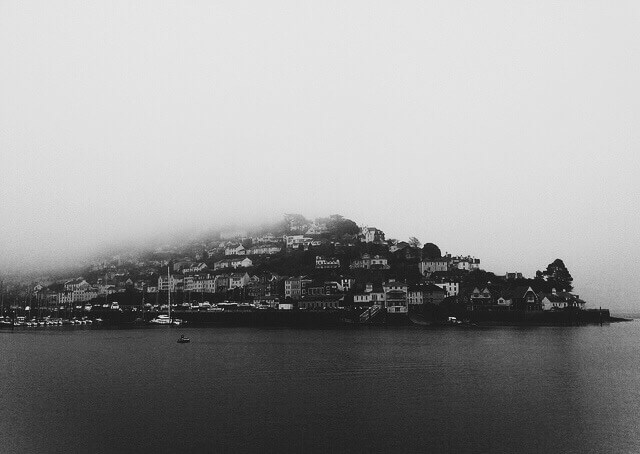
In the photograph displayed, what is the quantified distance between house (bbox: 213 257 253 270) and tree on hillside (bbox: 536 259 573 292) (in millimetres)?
66769

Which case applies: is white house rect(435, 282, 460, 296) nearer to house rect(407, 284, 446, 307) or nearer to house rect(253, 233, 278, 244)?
house rect(407, 284, 446, 307)

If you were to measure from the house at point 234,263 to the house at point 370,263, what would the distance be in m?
31.9

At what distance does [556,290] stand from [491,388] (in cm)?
8979

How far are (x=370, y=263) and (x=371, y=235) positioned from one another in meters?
20.5

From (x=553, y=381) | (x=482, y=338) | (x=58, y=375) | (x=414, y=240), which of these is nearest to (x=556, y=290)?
(x=414, y=240)

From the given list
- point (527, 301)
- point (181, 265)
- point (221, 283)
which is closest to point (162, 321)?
point (221, 283)

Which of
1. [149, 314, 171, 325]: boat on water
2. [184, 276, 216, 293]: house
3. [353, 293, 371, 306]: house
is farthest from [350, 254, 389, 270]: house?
[149, 314, 171, 325]: boat on water

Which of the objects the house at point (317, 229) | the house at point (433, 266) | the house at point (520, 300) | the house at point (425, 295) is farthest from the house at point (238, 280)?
the house at point (520, 300)

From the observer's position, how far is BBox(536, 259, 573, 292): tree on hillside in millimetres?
117125

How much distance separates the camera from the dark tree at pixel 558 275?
117 m

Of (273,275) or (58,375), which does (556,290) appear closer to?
(273,275)

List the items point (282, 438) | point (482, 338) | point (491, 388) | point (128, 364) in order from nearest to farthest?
point (282, 438), point (491, 388), point (128, 364), point (482, 338)

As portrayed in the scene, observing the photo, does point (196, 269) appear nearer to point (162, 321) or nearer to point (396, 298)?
point (162, 321)

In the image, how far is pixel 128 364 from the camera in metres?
42.8
